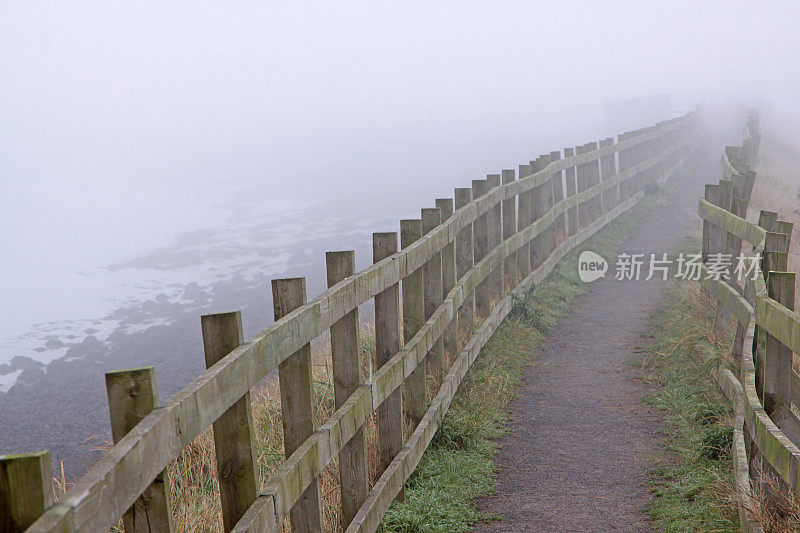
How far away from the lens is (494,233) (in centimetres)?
838

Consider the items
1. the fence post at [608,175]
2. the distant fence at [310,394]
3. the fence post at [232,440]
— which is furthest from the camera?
the fence post at [608,175]

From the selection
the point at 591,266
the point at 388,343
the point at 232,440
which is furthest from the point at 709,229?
the point at 232,440

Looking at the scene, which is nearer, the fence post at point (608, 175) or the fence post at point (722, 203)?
the fence post at point (722, 203)

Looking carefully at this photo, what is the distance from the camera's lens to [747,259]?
303 inches

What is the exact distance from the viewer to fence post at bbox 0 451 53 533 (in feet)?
5.07

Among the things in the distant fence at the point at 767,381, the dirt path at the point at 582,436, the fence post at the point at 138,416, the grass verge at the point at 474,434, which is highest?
the fence post at the point at 138,416

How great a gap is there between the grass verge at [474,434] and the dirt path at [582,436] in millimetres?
115

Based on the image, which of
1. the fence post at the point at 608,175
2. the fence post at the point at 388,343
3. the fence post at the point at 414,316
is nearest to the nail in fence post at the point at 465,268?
the fence post at the point at 414,316

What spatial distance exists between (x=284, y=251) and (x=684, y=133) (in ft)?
102

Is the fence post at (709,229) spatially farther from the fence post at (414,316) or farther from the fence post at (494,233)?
the fence post at (414,316)

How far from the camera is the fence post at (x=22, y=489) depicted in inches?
60.8

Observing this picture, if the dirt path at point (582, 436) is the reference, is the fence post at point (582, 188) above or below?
above

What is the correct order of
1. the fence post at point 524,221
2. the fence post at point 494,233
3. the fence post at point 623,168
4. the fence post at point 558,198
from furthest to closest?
the fence post at point 623,168 < the fence post at point 558,198 < the fence post at point 524,221 < the fence post at point 494,233

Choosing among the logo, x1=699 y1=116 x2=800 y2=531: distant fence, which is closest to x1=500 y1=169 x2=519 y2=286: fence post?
the logo
